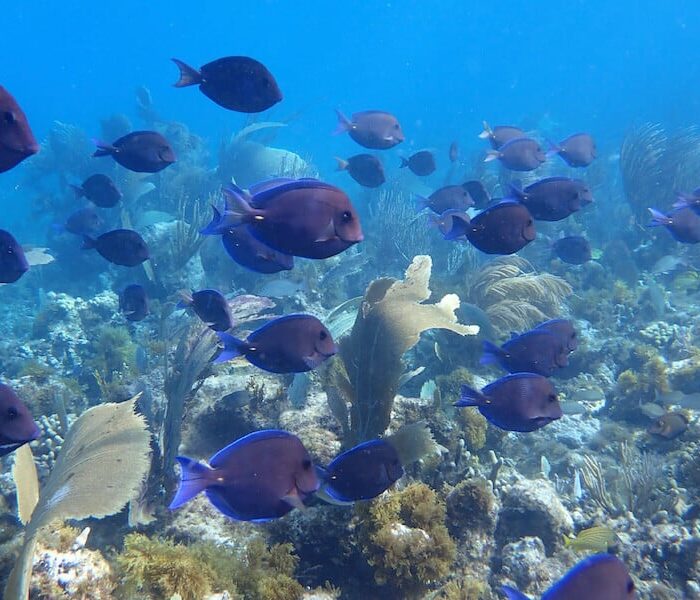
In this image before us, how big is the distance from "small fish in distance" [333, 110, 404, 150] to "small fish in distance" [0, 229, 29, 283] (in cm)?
422

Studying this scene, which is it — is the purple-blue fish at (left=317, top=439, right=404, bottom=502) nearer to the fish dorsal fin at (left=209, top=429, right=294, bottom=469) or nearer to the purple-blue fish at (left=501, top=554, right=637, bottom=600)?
the fish dorsal fin at (left=209, top=429, right=294, bottom=469)

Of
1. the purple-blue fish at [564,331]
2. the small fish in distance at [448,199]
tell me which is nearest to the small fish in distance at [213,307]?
the purple-blue fish at [564,331]

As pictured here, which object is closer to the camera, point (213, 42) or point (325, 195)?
point (325, 195)

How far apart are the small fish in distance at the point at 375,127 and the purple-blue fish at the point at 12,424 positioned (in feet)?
17.2

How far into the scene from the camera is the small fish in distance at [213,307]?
158 inches

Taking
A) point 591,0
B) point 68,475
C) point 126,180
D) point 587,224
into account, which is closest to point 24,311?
point 126,180

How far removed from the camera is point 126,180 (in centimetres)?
1443

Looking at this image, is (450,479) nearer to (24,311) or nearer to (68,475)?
(68,475)

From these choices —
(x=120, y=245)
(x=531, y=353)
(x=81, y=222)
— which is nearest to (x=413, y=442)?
(x=531, y=353)

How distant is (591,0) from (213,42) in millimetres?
122714

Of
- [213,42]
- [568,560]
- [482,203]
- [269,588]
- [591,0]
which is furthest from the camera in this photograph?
[213,42]

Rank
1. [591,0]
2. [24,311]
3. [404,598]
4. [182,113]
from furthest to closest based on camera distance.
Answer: [591,0] < [182,113] < [24,311] < [404,598]

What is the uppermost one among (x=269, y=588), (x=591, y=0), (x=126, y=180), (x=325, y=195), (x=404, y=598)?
(x=591, y=0)

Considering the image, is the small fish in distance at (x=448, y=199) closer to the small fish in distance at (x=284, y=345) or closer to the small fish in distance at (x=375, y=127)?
the small fish in distance at (x=375, y=127)
